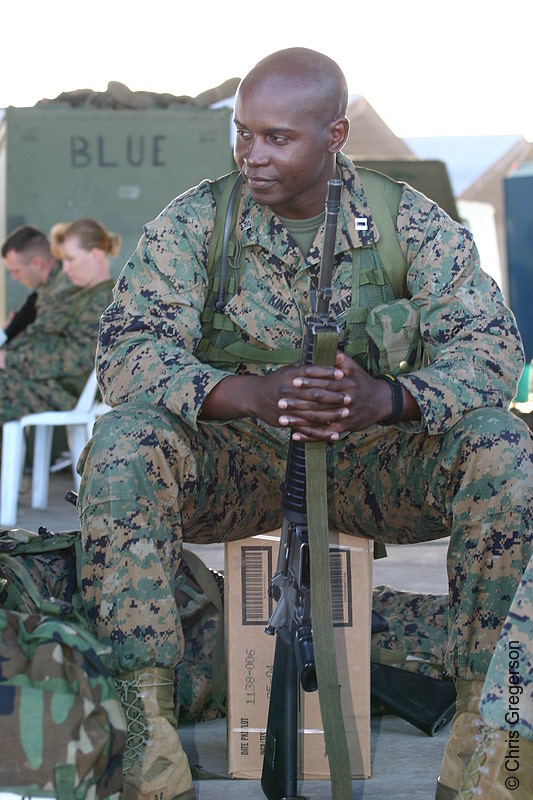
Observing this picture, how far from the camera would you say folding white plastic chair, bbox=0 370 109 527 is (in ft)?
21.6

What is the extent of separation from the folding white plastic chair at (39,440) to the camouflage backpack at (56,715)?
177 inches

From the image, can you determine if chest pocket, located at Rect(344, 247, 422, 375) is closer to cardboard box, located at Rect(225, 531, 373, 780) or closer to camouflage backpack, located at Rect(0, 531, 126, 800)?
cardboard box, located at Rect(225, 531, 373, 780)

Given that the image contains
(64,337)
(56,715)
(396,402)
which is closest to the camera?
(56,715)

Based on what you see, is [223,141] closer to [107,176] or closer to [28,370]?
[107,176]

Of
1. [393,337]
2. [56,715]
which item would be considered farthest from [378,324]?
[56,715]

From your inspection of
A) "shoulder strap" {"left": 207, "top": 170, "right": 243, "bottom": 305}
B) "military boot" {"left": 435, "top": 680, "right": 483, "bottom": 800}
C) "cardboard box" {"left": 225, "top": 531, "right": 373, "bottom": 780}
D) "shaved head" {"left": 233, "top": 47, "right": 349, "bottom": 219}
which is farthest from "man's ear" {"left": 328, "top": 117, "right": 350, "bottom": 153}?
"military boot" {"left": 435, "top": 680, "right": 483, "bottom": 800}

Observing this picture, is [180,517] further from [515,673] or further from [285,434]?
[515,673]

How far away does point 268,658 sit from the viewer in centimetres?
258

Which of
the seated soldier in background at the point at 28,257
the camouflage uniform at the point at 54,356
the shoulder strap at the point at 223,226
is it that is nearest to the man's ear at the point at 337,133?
the shoulder strap at the point at 223,226

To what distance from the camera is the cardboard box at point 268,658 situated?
2.56 meters

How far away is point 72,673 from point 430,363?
3.86 ft

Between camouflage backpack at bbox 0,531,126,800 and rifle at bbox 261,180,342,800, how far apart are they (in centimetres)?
53

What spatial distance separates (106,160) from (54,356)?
7.08 ft

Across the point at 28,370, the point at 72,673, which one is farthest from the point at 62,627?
the point at 28,370
